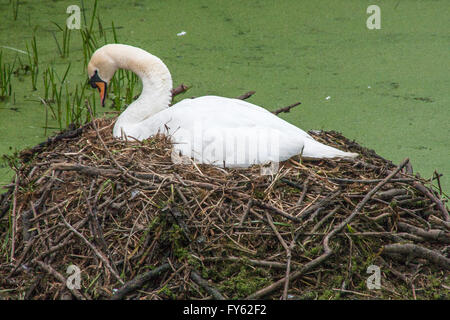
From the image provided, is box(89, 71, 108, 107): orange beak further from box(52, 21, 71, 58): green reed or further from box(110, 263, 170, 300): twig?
box(110, 263, 170, 300): twig

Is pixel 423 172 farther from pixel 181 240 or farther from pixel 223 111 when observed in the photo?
pixel 181 240

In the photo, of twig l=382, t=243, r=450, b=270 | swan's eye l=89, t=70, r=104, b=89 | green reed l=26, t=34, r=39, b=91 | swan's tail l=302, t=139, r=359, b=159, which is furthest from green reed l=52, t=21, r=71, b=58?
twig l=382, t=243, r=450, b=270

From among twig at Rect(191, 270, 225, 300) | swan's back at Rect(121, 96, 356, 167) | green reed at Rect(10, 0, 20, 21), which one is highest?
green reed at Rect(10, 0, 20, 21)

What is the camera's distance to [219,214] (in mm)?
2703

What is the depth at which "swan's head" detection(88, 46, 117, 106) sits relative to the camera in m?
3.62

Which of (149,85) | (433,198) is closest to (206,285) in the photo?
(433,198)

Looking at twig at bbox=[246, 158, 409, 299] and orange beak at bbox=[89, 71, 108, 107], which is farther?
orange beak at bbox=[89, 71, 108, 107]

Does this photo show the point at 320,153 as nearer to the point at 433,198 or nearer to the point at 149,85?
the point at 433,198

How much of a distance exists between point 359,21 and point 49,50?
2.62m

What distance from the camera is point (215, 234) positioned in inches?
105

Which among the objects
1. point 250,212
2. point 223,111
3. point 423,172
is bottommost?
point 423,172

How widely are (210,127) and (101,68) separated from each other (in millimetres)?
938
